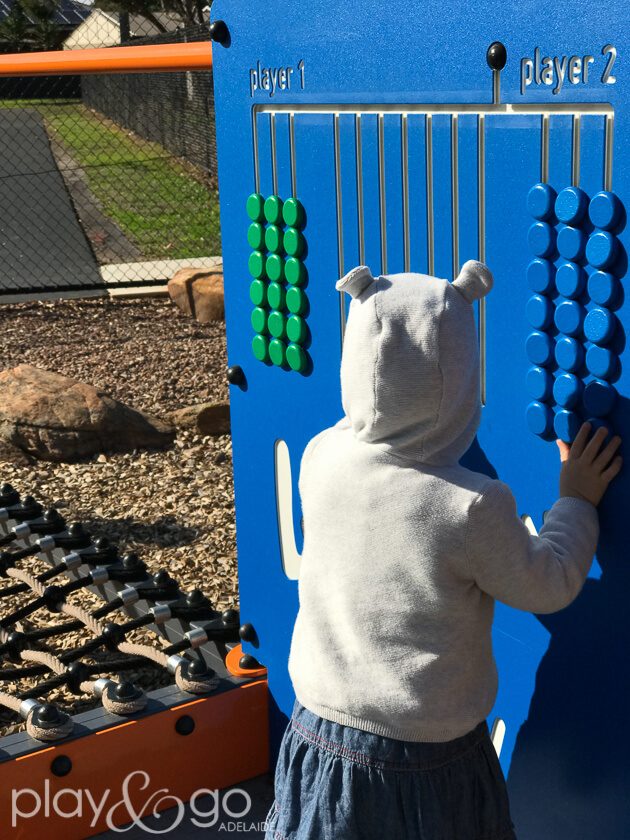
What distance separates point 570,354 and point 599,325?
0.08 meters

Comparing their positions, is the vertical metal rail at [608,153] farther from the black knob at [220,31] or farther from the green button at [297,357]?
the black knob at [220,31]

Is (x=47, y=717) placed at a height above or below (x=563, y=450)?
below

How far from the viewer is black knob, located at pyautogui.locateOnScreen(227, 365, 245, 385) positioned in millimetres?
2688

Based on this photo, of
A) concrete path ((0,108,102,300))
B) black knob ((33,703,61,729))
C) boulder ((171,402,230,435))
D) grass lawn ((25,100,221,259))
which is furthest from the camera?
grass lawn ((25,100,221,259))

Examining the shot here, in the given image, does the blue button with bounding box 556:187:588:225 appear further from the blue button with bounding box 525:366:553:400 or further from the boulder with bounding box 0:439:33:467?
the boulder with bounding box 0:439:33:467

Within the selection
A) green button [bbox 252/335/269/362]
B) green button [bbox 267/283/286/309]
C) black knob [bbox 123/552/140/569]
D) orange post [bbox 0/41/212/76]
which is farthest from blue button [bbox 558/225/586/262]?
black knob [bbox 123/552/140/569]

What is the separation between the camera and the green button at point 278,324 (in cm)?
248

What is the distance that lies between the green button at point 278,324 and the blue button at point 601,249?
0.92m

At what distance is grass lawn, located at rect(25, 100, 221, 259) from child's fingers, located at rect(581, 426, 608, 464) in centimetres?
919

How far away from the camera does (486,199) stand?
1.88 metres

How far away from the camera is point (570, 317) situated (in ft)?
5.72

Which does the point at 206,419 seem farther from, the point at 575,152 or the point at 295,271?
the point at 575,152

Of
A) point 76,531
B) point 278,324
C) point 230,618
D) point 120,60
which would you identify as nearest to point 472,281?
point 278,324

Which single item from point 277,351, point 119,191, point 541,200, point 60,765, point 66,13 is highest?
point 541,200
